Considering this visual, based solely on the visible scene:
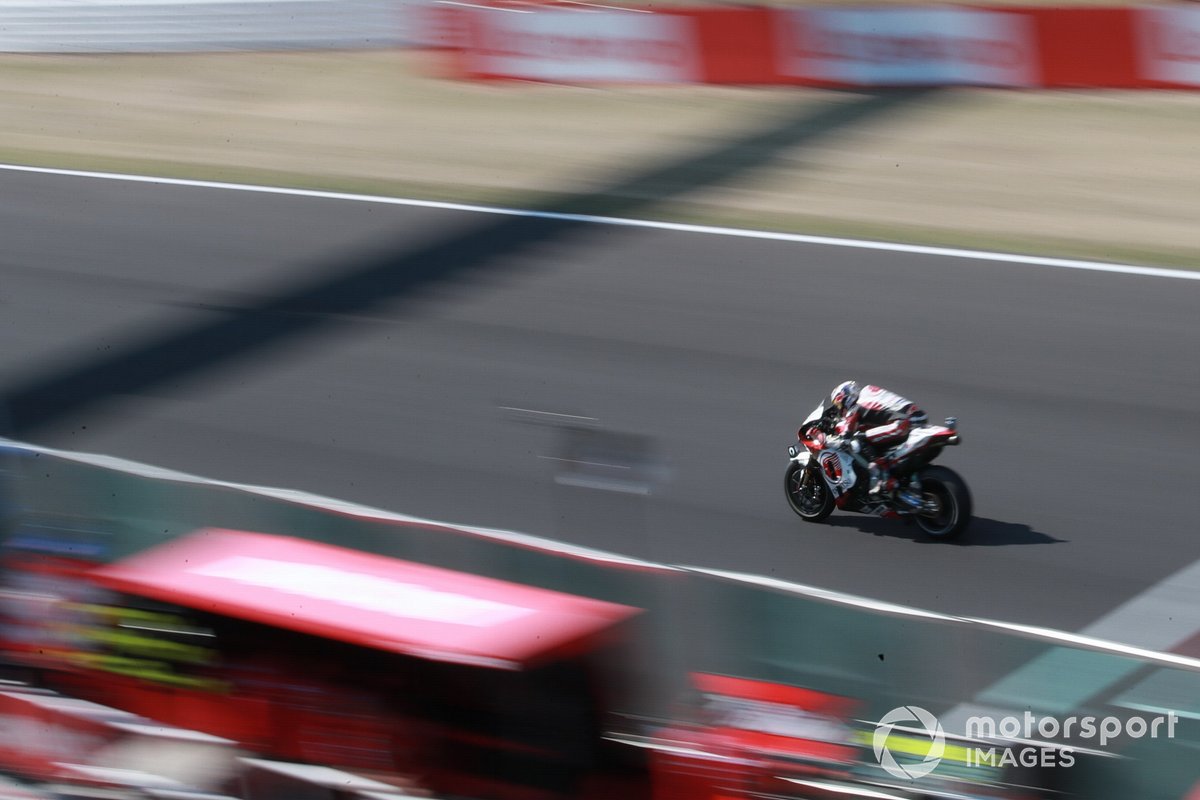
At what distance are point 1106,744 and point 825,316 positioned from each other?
323 inches

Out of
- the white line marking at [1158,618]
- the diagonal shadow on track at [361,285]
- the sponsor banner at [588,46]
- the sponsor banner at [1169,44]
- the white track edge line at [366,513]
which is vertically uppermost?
the sponsor banner at [588,46]

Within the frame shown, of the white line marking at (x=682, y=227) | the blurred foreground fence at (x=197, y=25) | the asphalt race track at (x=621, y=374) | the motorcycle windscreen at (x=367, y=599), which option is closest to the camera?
the motorcycle windscreen at (x=367, y=599)

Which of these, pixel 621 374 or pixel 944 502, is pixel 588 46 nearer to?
pixel 621 374

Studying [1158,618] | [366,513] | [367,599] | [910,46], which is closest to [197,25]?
[910,46]

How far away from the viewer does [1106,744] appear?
3.86 meters

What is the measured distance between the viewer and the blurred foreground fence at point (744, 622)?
386 cm

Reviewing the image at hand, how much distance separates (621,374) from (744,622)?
640 centimetres

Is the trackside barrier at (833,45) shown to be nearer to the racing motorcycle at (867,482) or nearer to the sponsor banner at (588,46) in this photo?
the sponsor banner at (588,46)

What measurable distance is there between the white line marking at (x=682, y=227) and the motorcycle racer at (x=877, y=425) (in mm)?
5615

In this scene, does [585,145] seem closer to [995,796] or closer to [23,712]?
[23,712]

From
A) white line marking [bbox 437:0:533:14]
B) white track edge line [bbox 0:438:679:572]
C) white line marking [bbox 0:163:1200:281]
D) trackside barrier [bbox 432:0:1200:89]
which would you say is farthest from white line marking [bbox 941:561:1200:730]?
white line marking [bbox 437:0:533:14]

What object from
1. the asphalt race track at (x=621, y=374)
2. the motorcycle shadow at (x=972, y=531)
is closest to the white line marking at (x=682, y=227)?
the asphalt race track at (x=621, y=374)

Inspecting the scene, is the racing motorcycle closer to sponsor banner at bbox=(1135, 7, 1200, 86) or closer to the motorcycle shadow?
the motorcycle shadow

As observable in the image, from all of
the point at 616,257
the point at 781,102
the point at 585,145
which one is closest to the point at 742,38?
the point at 781,102
